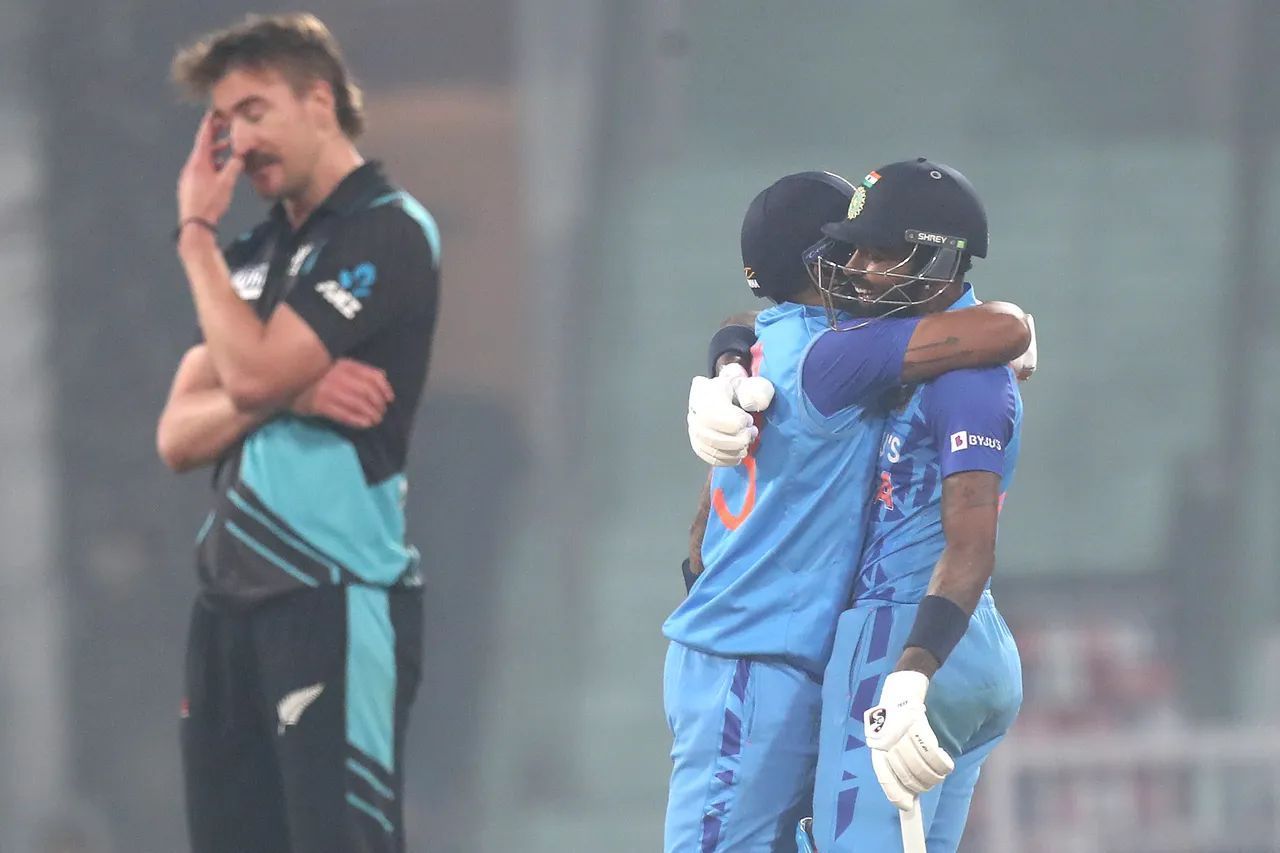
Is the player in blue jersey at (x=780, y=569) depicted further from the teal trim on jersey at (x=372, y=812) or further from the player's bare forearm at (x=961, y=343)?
the teal trim on jersey at (x=372, y=812)

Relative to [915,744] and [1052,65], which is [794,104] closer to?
[1052,65]

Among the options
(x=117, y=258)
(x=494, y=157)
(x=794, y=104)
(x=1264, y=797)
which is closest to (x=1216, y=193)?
(x=794, y=104)

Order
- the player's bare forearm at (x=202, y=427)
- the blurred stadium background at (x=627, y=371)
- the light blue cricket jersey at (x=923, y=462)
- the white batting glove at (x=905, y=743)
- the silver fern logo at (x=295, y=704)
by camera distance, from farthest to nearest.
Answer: the blurred stadium background at (x=627, y=371) → the player's bare forearm at (x=202, y=427) → the silver fern logo at (x=295, y=704) → the light blue cricket jersey at (x=923, y=462) → the white batting glove at (x=905, y=743)

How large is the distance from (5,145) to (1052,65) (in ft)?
10.5

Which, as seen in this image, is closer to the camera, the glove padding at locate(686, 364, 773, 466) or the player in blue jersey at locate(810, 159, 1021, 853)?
the player in blue jersey at locate(810, 159, 1021, 853)

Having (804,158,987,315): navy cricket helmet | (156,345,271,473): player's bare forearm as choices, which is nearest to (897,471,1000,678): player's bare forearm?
(804,158,987,315): navy cricket helmet

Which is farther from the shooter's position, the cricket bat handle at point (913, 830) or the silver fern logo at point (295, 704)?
the silver fern logo at point (295, 704)

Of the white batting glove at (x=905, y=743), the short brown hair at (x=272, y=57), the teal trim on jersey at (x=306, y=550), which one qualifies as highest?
the short brown hair at (x=272, y=57)

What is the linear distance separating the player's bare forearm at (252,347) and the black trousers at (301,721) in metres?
0.29

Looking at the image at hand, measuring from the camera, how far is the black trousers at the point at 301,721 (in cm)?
243

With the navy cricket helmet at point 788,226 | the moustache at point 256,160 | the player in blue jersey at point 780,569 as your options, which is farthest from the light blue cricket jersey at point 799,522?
the moustache at point 256,160

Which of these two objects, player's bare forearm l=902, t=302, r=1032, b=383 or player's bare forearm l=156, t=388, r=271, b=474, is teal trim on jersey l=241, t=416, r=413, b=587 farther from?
player's bare forearm l=902, t=302, r=1032, b=383

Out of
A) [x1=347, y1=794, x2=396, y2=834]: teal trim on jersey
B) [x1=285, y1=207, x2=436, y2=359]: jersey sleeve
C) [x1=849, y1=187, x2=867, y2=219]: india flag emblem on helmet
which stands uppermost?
[x1=849, y1=187, x2=867, y2=219]: india flag emblem on helmet

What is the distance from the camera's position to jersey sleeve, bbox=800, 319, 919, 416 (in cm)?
207
